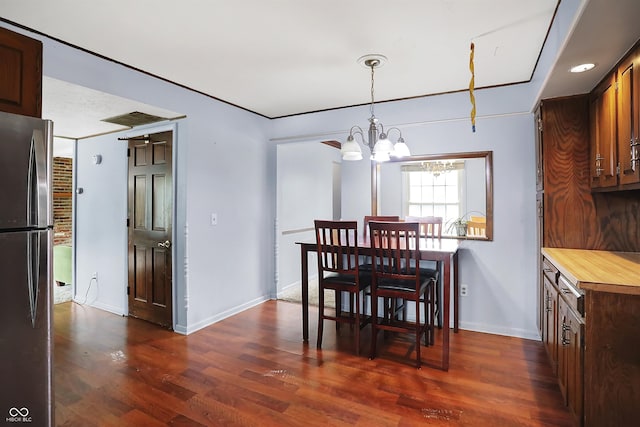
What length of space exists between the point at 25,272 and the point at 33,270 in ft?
0.09

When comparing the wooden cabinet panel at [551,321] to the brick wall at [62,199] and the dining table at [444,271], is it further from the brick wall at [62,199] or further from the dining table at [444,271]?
the brick wall at [62,199]

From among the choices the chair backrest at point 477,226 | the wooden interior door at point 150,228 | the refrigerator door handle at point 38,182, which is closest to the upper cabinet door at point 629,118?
the chair backrest at point 477,226

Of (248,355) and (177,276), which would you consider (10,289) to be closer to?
(248,355)

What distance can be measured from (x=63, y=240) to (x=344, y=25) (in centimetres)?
621

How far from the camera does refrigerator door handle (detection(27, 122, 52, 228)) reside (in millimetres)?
1454

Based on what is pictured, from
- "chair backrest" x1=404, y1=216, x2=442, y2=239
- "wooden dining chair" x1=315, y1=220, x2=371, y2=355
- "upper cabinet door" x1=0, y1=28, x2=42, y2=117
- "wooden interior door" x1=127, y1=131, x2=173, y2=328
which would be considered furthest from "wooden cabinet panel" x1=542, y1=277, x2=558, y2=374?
"wooden interior door" x1=127, y1=131, x2=173, y2=328

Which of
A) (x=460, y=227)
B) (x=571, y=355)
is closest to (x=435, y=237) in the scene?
(x=460, y=227)

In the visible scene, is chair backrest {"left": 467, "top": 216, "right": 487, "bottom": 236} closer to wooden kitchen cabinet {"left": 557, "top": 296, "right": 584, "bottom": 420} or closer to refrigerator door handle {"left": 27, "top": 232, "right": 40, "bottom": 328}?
wooden kitchen cabinet {"left": 557, "top": 296, "right": 584, "bottom": 420}

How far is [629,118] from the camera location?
1876mm

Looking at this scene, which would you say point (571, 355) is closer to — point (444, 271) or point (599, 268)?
point (599, 268)

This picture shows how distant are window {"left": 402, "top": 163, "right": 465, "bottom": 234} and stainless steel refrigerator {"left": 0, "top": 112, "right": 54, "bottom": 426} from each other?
330 centimetres

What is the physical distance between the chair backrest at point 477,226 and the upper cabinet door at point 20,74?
3.56 meters

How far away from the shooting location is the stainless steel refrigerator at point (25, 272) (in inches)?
54.3

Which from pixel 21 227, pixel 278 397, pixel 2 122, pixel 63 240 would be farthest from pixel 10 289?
pixel 63 240
